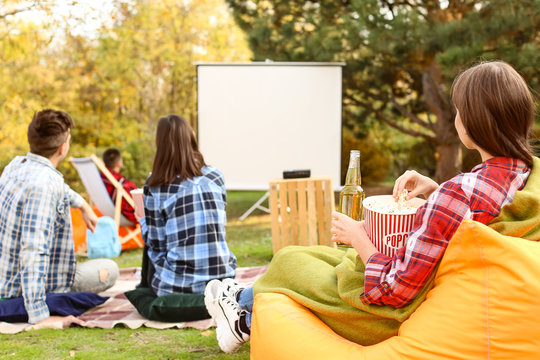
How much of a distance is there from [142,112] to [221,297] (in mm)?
11295

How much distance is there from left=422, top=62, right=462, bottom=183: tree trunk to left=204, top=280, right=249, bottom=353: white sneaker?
717 cm

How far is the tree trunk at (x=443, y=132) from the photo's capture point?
900 centimetres

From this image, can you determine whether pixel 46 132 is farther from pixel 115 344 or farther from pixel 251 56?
pixel 251 56

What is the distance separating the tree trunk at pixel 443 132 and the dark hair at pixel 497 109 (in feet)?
24.8

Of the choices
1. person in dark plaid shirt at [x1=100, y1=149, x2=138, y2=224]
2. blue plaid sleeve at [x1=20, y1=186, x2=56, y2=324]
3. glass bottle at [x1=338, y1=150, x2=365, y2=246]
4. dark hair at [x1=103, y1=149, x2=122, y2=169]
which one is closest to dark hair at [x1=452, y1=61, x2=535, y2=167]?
glass bottle at [x1=338, y1=150, x2=365, y2=246]

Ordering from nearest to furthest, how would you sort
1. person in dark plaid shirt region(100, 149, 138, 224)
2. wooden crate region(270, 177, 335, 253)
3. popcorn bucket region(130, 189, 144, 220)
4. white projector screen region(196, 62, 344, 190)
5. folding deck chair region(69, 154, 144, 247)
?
popcorn bucket region(130, 189, 144, 220) → wooden crate region(270, 177, 335, 253) → folding deck chair region(69, 154, 144, 247) → person in dark plaid shirt region(100, 149, 138, 224) → white projector screen region(196, 62, 344, 190)

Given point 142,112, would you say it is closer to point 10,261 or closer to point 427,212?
point 10,261

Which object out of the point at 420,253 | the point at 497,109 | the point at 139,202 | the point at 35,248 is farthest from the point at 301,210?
the point at 497,109

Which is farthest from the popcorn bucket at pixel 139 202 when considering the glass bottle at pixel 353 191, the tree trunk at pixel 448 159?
the tree trunk at pixel 448 159

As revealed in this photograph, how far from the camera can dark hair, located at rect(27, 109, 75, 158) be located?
332 centimetres

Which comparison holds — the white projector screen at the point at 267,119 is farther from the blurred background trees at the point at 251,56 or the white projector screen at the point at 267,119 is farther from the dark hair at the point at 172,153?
the dark hair at the point at 172,153

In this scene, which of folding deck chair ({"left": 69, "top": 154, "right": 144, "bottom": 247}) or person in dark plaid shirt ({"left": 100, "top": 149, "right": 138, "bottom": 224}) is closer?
folding deck chair ({"left": 69, "top": 154, "right": 144, "bottom": 247})

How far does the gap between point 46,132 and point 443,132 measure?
7183 mm

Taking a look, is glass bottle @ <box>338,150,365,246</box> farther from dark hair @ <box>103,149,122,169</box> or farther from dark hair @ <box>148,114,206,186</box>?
dark hair @ <box>103,149,122,169</box>
